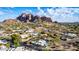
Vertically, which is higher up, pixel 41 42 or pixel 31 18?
pixel 31 18

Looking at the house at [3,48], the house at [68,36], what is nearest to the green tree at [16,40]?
the house at [3,48]

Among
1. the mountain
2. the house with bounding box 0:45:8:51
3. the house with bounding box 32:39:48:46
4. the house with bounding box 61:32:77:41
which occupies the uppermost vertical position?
the mountain

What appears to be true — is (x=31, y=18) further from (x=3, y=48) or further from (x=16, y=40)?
(x=3, y=48)

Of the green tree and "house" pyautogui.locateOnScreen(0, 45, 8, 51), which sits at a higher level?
the green tree

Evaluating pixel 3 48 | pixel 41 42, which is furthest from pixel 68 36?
pixel 3 48

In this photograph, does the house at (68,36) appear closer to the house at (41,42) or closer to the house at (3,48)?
the house at (41,42)

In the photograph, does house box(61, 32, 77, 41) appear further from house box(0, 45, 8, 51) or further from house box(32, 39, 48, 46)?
house box(0, 45, 8, 51)

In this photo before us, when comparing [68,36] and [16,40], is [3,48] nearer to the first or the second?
[16,40]

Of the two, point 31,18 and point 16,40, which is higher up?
point 31,18

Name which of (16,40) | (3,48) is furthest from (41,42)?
(3,48)

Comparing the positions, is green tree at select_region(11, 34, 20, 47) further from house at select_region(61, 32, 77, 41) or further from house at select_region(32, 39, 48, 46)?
house at select_region(61, 32, 77, 41)

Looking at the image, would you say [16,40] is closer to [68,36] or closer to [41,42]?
[41,42]

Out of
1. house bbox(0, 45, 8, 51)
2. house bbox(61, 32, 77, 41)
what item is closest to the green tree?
house bbox(0, 45, 8, 51)
